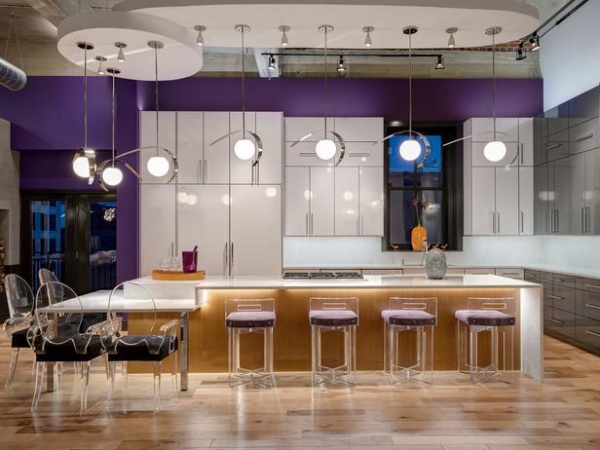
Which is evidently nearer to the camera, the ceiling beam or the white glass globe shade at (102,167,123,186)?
the white glass globe shade at (102,167,123,186)

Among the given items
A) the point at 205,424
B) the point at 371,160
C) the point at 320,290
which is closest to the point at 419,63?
the point at 371,160

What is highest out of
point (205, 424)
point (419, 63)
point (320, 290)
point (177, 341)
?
point (419, 63)

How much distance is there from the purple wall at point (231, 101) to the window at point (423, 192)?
459 millimetres

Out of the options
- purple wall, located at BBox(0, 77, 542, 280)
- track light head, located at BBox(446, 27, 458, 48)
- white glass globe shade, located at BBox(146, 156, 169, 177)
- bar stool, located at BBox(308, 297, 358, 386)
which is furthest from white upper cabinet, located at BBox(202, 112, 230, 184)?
track light head, located at BBox(446, 27, 458, 48)

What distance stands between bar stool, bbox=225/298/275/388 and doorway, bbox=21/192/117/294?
3892mm

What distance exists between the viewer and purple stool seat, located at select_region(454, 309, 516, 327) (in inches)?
180

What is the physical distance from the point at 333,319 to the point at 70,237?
5277 millimetres

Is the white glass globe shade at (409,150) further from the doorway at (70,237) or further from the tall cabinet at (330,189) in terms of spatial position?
the doorway at (70,237)

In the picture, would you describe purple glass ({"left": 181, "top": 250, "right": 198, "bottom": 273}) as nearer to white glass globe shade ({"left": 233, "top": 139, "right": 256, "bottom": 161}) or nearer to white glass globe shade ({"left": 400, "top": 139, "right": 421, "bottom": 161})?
white glass globe shade ({"left": 233, "top": 139, "right": 256, "bottom": 161})

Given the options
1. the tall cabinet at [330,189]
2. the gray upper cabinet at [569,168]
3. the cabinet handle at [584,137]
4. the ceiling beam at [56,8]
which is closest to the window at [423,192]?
the tall cabinet at [330,189]

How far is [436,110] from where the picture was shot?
25.2 feet

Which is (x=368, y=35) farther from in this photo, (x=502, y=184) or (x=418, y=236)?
(x=502, y=184)

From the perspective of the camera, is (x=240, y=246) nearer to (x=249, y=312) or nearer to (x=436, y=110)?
(x=249, y=312)

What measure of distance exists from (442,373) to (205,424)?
242cm
